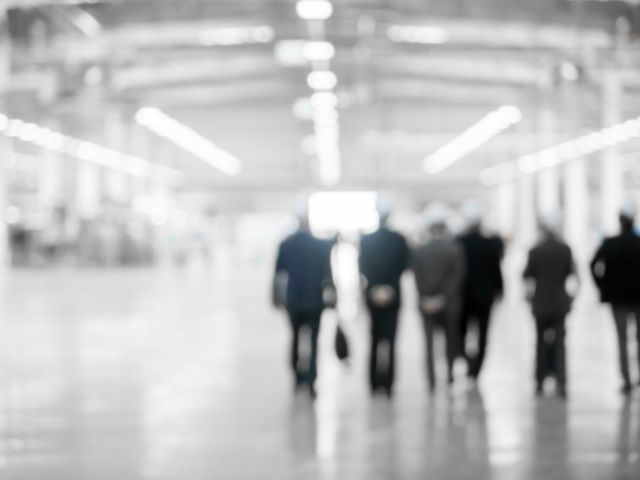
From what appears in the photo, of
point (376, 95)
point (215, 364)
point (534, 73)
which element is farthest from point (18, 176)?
point (215, 364)

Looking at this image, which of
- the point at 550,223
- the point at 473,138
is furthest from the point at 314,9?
the point at 473,138

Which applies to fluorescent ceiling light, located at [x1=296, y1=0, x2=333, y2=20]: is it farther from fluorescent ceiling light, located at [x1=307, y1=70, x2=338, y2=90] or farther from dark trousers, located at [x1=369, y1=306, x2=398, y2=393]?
dark trousers, located at [x1=369, y1=306, x2=398, y2=393]

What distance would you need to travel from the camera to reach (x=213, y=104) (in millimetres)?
31062

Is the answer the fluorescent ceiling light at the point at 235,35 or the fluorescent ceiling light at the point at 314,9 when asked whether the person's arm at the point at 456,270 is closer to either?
the fluorescent ceiling light at the point at 314,9

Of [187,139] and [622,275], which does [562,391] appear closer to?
[622,275]

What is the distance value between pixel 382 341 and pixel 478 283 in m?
1.15

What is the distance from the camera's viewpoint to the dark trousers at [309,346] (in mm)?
6934

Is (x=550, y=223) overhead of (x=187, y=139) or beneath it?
beneath

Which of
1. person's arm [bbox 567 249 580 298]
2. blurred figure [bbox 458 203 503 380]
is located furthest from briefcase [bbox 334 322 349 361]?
person's arm [bbox 567 249 580 298]

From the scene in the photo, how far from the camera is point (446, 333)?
7.41 metres

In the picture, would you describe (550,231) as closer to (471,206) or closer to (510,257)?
(471,206)

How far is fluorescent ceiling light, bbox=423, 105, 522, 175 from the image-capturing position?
28.7 m

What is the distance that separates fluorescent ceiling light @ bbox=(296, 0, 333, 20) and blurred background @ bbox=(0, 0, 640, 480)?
94mm

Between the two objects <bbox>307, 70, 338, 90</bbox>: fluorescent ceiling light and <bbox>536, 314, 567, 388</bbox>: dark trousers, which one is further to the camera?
<bbox>307, 70, 338, 90</bbox>: fluorescent ceiling light
